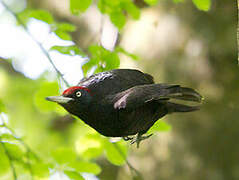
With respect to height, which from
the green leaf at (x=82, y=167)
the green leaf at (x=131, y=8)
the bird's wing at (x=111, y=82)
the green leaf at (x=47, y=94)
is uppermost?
the green leaf at (x=131, y=8)

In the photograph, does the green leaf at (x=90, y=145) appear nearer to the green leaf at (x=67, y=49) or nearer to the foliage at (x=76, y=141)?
the foliage at (x=76, y=141)

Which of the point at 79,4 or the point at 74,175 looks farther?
the point at 79,4

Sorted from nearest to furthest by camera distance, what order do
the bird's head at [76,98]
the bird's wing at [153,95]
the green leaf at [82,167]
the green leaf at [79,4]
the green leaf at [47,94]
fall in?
the bird's wing at [153,95]
the bird's head at [76,98]
the green leaf at [82,167]
the green leaf at [79,4]
the green leaf at [47,94]

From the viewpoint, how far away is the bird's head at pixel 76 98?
1814mm

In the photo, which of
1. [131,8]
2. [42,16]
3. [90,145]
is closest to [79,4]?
[42,16]

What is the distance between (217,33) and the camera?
146 inches

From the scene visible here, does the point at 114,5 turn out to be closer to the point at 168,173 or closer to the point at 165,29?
the point at 165,29

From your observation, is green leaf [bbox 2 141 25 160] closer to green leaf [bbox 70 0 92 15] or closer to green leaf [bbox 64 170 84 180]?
green leaf [bbox 64 170 84 180]

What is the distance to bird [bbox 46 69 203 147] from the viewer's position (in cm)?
170

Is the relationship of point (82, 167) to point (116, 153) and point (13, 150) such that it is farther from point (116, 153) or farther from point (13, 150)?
point (13, 150)

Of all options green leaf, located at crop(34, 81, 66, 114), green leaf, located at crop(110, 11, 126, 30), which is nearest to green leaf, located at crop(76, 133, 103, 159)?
green leaf, located at crop(34, 81, 66, 114)

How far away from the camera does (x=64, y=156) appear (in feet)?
7.99

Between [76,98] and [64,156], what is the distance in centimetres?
76

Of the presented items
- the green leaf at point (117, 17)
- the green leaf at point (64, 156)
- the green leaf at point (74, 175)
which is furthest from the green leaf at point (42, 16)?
the green leaf at point (74, 175)
